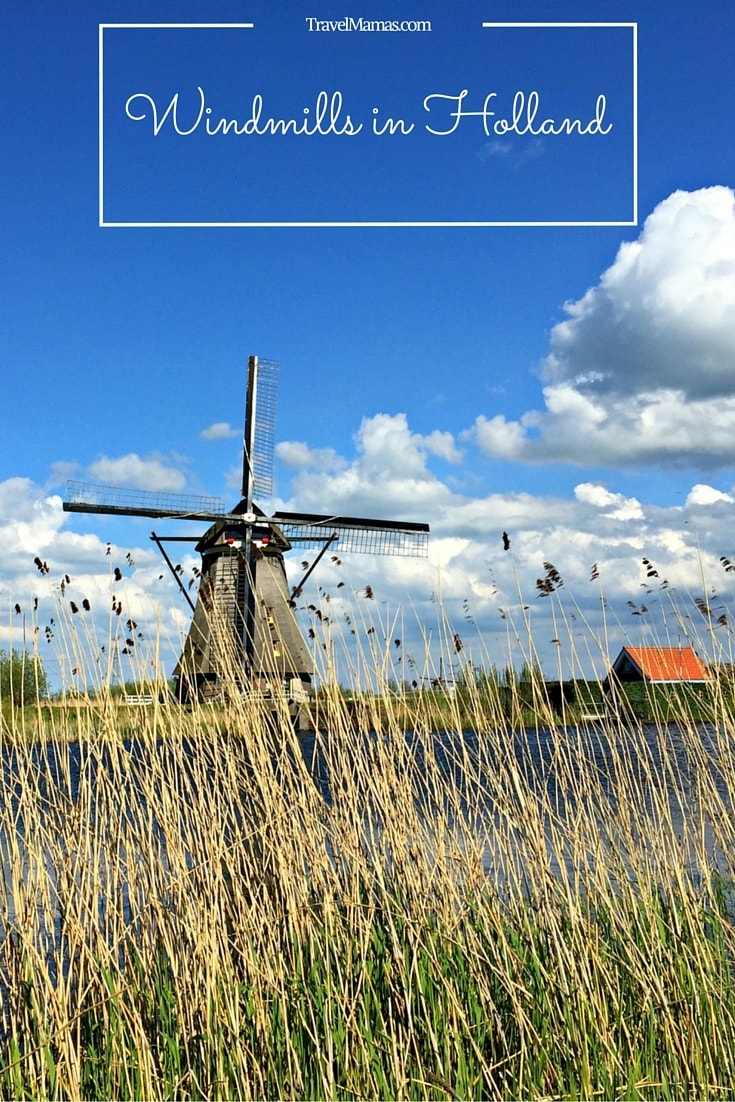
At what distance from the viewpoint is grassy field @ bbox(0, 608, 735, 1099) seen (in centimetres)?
272

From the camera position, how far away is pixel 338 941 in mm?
3262

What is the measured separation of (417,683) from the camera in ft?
11.4

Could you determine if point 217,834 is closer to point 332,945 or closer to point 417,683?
point 332,945

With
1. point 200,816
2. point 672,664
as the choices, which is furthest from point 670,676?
point 200,816

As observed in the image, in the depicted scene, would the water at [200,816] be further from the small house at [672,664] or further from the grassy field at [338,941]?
the small house at [672,664]

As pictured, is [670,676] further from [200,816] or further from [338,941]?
[200,816]

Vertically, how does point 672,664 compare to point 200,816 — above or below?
above

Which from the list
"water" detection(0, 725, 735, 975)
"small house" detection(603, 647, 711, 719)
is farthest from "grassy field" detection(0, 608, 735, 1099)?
"small house" detection(603, 647, 711, 719)

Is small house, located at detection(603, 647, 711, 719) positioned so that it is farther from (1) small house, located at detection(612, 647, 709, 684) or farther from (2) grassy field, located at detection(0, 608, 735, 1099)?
(2) grassy field, located at detection(0, 608, 735, 1099)

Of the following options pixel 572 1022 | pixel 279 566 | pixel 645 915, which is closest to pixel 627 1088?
pixel 572 1022

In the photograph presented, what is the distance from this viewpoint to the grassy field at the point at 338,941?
8.93 ft

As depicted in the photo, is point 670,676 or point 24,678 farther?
point 670,676

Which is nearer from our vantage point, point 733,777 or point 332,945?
point 332,945

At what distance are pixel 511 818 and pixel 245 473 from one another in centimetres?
1445
